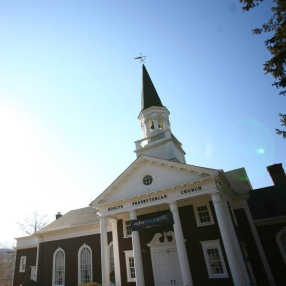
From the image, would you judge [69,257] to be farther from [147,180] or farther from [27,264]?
[147,180]

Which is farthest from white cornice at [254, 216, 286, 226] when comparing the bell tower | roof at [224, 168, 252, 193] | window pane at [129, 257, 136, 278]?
window pane at [129, 257, 136, 278]

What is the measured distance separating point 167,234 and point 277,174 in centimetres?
1341

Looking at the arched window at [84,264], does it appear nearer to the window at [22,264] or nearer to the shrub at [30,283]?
the shrub at [30,283]

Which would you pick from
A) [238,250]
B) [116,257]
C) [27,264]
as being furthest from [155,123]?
[27,264]

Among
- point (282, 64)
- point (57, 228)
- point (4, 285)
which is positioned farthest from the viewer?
point (4, 285)

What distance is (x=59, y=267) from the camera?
73.5ft

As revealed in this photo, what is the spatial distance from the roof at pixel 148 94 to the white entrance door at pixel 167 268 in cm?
1571

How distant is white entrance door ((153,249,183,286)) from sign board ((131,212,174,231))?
357 cm

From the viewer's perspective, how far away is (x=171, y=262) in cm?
1670

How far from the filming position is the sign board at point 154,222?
583 inches

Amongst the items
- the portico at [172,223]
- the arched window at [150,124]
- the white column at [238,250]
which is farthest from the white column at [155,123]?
the white column at [238,250]

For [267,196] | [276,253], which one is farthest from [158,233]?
[267,196]

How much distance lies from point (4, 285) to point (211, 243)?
156 ft

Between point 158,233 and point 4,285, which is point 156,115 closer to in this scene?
point 158,233
